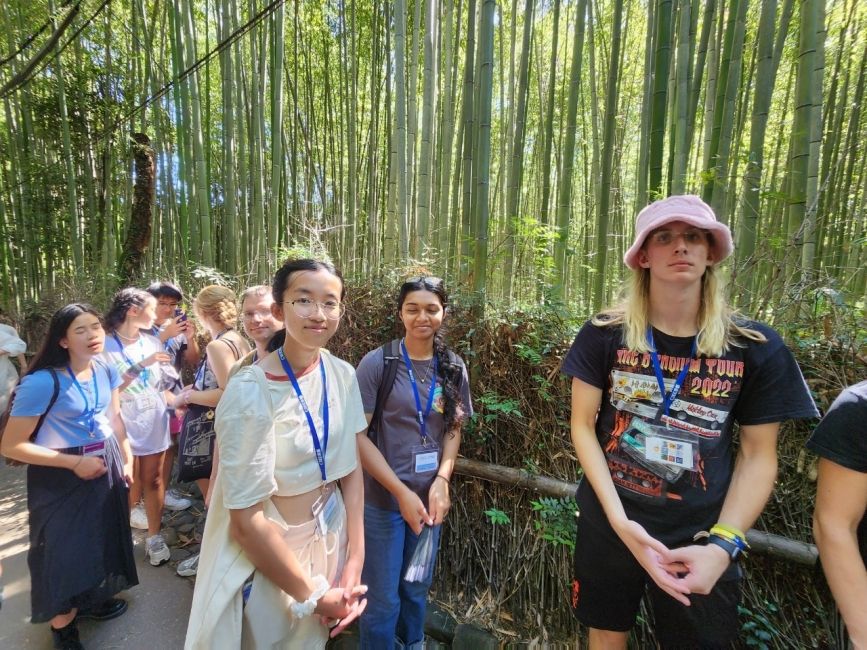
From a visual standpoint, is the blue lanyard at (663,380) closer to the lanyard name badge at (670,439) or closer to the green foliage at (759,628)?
the lanyard name badge at (670,439)

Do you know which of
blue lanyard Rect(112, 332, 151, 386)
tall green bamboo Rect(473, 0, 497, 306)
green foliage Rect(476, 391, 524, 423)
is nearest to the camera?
green foliage Rect(476, 391, 524, 423)

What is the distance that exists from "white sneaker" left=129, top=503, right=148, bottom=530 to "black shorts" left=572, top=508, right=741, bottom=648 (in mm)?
3084

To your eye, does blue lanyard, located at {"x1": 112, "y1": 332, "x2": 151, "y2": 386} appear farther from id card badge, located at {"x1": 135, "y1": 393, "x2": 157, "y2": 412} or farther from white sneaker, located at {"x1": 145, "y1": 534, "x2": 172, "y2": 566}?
white sneaker, located at {"x1": 145, "y1": 534, "x2": 172, "y2": 566}

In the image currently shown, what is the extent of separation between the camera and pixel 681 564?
98cm

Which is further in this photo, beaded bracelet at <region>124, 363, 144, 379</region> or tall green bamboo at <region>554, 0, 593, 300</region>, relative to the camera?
tall green bamboo at <region>554, 0, 593, 300</region>

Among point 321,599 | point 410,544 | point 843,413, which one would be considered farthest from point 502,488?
point 843,413

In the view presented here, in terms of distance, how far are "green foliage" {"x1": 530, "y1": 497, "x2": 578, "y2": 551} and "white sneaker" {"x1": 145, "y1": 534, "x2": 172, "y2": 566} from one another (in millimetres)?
2361

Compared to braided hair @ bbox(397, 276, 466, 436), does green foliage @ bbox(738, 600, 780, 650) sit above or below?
below

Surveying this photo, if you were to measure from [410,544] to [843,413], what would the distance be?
147cm

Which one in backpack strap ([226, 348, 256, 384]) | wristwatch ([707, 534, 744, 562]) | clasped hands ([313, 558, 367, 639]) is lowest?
clasped hands ([313, 558, 367, 639])

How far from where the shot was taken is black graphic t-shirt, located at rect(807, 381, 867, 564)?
2.87 feet

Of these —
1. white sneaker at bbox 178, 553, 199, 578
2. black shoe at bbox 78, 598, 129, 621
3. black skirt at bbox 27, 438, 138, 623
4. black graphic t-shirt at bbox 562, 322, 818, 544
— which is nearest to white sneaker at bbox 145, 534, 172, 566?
white sneaker at bbox 178, 553, 199, 578

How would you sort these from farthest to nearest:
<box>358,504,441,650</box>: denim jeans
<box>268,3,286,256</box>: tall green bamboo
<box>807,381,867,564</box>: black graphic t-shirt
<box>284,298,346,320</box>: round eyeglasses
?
<box>268,3,286,256</box>: tall green bamboo, <box>358,504,441,650</box>: denim jeans, <box>284,298,346,320</box>: round eyeglasses, <box>807,381,867,564</box>: black graphic t-shirt

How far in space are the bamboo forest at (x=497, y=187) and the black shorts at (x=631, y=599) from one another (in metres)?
0.66
